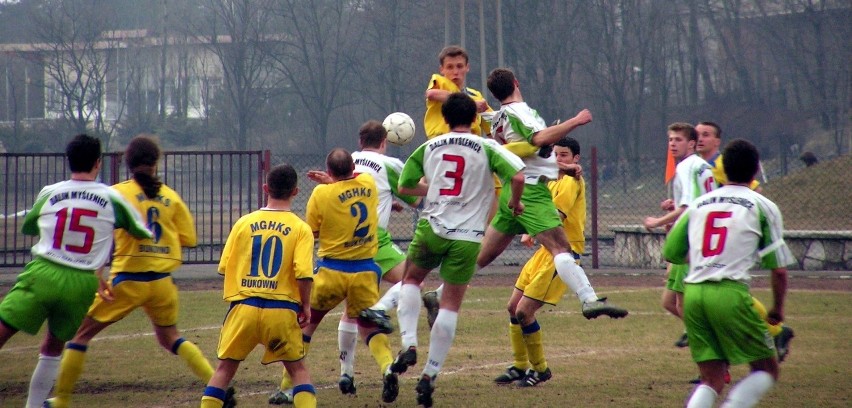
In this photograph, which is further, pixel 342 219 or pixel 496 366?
pixel 496 366

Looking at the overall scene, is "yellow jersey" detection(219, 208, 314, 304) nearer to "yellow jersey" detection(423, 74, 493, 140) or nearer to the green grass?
the green grass

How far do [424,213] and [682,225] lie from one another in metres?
2.19

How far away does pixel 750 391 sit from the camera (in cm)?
529

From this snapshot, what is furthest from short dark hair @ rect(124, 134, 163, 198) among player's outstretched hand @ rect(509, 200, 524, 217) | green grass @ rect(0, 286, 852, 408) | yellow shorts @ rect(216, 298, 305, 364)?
player's outstretched hand @ rect(509, 200, 524, 217)

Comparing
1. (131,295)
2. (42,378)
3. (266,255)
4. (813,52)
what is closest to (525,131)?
(266,255)

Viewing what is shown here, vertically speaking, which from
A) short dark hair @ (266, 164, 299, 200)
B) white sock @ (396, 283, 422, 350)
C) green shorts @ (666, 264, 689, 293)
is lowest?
white sock @ (396, 283, 422, 350)

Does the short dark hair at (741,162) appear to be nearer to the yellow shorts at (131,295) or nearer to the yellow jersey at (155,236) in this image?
the yellow jersey at (155,236)

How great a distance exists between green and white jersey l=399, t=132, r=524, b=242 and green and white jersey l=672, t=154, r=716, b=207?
1.62 meters

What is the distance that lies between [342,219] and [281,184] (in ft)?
3.76

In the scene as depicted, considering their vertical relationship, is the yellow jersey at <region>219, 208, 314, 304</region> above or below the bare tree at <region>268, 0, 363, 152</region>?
below

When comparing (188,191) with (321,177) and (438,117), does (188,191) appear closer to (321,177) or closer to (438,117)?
(438,117)

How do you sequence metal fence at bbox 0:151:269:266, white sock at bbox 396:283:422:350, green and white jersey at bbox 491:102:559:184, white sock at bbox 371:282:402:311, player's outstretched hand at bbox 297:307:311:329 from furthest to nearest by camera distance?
1. metal fence at bbox 0:151:269:266
2. green and white jersey at bbox 491:102:559:184
3. white sock at bbox 371:282:402:311
4. white sock at bbox 396:283:422:350
5. player's outstretched hand at bbox 297:307:311:329

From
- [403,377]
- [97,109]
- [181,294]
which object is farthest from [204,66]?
[403,377]

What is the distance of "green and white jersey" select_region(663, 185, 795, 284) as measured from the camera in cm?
530
